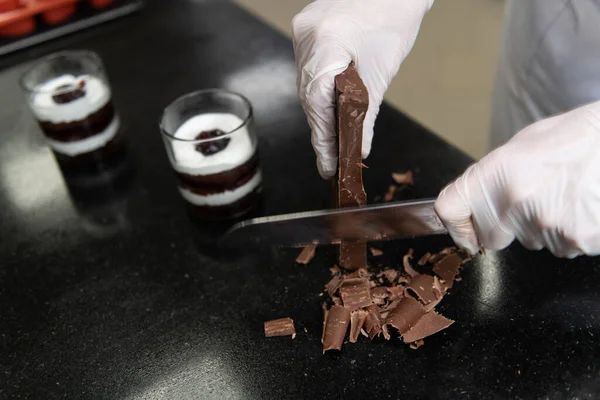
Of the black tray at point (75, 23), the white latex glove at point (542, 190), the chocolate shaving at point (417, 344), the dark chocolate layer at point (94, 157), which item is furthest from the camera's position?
the black tray at point (75, 23)

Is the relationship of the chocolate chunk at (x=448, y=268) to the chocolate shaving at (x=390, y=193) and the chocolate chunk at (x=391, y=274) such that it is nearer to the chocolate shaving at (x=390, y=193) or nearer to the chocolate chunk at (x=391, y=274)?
the chocolate chunk at (x=391, y=274)

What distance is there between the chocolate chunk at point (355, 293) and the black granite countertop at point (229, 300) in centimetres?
6

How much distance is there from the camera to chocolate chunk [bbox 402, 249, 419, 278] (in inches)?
44.5

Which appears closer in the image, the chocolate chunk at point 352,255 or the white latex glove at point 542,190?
the white latex glove at point 542,190

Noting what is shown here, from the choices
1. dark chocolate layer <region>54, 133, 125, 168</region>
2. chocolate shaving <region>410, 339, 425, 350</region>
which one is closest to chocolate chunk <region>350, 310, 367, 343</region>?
chocolate shaving <region>410, 339, 425, 350</region>

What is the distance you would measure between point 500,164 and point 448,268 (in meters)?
0.28

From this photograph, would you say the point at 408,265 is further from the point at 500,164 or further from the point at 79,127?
the point at 79,127

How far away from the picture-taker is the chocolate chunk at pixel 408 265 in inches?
44.5

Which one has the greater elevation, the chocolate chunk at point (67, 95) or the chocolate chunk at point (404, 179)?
the chocolate chunk at point (67, 95)

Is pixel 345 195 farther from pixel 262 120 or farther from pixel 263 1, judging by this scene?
pixel 263 1

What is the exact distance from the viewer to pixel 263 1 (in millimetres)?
3803

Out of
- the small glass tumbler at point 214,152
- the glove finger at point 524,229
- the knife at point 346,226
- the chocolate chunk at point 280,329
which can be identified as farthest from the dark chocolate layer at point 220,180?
the glove finger at point 524,229

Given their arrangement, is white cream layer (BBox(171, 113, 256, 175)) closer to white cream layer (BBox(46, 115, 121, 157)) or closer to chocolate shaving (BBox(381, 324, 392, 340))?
white cream layer (BBox(46, 115, 121, 157))

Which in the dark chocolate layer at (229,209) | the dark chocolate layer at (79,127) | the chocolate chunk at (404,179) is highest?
the dark chocolate layer at (79,127)
